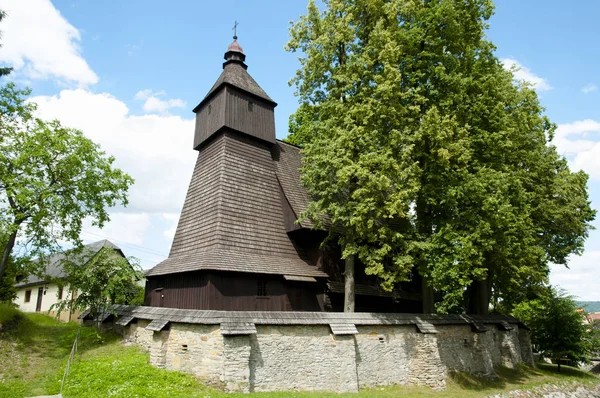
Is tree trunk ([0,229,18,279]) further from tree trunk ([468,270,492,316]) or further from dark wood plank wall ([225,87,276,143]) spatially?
tree trunk ([468,270,492,316])

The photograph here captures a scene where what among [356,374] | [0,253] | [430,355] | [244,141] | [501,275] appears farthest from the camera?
[501,275]

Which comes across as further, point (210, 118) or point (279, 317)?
point (210, 118)

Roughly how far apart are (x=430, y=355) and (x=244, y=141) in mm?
13367

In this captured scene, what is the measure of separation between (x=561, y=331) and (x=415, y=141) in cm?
1638

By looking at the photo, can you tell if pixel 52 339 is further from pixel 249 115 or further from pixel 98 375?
pixel 249 115

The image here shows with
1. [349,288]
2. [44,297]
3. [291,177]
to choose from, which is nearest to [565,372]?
[349,288]

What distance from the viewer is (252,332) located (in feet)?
39.0

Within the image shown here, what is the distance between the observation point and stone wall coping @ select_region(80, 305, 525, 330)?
40.5 ft

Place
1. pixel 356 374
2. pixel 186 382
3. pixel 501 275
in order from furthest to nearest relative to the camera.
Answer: pixel 501 275, pixel 356 374, pixel 186 382

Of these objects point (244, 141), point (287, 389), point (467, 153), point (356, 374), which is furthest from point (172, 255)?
point (467, 153)

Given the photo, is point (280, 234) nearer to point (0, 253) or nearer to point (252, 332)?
point (252, 332)

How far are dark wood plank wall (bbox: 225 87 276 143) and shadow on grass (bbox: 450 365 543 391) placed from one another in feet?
48.6

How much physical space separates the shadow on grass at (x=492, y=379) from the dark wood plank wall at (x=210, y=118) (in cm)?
1630

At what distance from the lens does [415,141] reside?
16.7 metres
